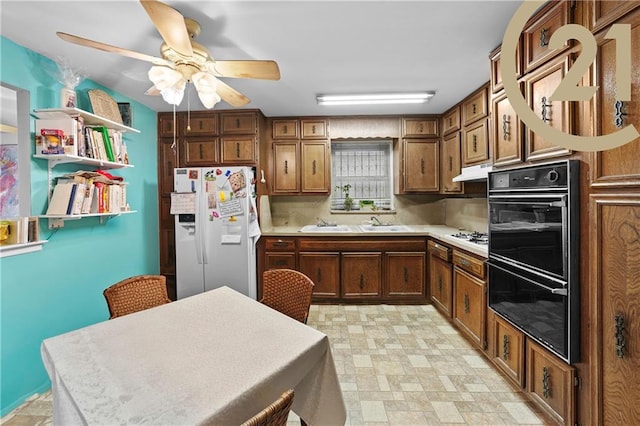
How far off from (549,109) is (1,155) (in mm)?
3755

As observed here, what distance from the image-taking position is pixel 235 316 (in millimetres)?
1460

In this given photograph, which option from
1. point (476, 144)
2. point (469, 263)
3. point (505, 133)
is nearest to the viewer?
point (505, 133)

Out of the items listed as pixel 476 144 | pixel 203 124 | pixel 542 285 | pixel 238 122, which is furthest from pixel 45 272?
pixel 476 144

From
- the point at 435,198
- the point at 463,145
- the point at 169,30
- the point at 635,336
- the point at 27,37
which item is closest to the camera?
the point at 635,336

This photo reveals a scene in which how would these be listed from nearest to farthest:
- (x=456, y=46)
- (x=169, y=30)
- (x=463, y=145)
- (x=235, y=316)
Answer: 1. (x=169, y=30)
2. (x=235, y=316)
3. (x=456, y=46)
4. (x=463, y=145)

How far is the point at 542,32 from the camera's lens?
1.58 meters

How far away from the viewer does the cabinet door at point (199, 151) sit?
11.4 feet

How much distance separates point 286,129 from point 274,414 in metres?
3.46

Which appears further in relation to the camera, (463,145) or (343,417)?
(463,145)

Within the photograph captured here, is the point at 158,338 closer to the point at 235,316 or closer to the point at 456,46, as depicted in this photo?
the point at 235,316

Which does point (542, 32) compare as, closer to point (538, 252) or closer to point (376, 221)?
point (538, 252)

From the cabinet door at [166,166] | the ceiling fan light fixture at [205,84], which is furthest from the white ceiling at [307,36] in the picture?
the cabinet door at [166,166]

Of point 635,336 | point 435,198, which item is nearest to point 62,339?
point 635,336

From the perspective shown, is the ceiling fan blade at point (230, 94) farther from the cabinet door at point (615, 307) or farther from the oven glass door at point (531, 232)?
the cabinet door at point (615, 307)
